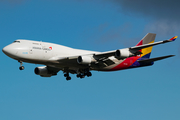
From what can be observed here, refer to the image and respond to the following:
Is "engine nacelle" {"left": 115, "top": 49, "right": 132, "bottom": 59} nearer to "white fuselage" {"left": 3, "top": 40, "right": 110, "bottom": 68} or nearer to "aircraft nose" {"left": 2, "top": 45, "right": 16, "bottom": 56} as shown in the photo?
"white fuselage" {"left": 3, "top": 40, "right": 110, "bottom": 68}

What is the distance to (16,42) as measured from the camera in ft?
131

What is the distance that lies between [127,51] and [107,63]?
483cm

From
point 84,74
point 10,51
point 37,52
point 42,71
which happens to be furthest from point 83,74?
point 10,51

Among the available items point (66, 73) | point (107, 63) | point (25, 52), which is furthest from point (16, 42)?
point (107, 63)

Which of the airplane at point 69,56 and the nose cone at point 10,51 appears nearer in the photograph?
the nose cone at point 10,51

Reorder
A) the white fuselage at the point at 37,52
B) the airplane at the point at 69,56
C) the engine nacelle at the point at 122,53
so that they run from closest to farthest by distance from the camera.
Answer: the white fuselage at the point at 37,52
the airplane at the point at 69,56
the engine nacelle at the point at 122,53

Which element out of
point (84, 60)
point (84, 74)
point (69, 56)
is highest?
point (69, 56)

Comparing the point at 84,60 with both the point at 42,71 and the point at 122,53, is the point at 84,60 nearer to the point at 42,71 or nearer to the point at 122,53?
the point at 122,53

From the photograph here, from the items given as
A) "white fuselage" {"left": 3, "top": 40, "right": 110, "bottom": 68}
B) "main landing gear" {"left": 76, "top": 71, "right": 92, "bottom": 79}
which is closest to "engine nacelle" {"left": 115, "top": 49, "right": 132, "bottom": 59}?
"white fuselage" {"left": 3, "top": 40, "right": 110, "bottom": 68}

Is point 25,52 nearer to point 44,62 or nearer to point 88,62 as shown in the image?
point 44,62

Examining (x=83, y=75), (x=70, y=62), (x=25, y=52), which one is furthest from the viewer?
(x=83, y=75)

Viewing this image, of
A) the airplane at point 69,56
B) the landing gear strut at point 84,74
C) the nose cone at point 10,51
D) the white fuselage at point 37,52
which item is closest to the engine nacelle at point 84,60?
the airplane at point 69,56

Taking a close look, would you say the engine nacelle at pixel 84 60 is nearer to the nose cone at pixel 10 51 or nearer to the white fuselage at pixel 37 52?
the white fuselage at pixel 37 52

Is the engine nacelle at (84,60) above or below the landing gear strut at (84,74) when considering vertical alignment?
above
